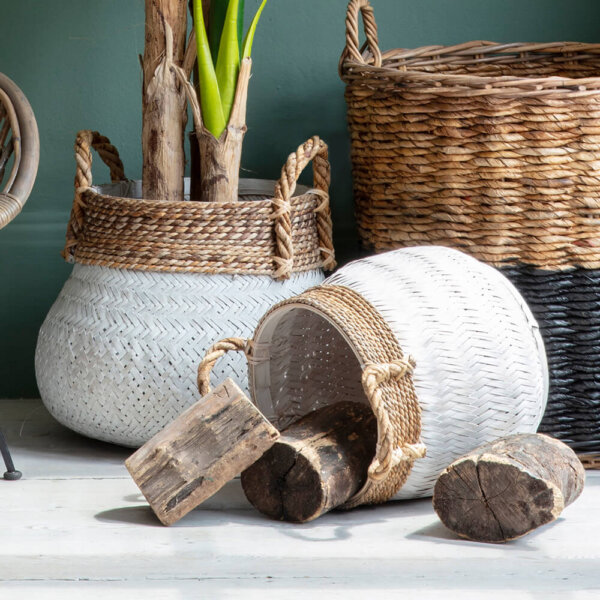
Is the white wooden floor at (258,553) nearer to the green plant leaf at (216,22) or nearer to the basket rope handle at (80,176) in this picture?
the basket rope handle at (80,176)

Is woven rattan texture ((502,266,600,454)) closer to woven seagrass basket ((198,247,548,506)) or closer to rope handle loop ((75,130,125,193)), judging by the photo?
woven seagrass basket ((198,247,548,506))

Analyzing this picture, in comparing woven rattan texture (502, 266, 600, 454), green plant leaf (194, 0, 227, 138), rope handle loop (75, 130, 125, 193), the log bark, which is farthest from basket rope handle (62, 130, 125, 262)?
Answer: woven rattan texture (502, 266, 600, 454)

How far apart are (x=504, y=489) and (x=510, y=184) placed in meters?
0.50

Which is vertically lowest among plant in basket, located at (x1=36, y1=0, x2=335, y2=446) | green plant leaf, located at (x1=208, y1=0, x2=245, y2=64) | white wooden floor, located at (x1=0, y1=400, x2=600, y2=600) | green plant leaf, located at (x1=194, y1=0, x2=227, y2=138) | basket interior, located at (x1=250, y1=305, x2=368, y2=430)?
white wooden floor, located at (x1=0, y1=400, x2=600, y2=600)

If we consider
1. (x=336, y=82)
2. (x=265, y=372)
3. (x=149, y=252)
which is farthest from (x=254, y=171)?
(x=265, y=372)

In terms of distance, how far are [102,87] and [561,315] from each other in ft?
3.26

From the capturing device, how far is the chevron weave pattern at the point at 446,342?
4.13 feet

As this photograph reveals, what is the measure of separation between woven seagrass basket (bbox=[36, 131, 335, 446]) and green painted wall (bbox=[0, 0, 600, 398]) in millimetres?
352

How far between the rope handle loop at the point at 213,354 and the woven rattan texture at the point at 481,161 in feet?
1.10

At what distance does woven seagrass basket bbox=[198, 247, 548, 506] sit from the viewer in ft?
4.06

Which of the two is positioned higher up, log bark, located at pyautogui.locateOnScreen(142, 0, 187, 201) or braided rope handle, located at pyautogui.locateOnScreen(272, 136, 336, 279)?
log bark, located at pyautogui.locateOnScreen(142, 0, 187, 201)

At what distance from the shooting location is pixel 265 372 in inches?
56.9

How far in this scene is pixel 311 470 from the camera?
124 centimetres

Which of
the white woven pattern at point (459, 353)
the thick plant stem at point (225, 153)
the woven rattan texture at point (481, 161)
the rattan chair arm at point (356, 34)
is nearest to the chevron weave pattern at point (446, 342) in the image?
the white woven pattern at point (459, 353)
